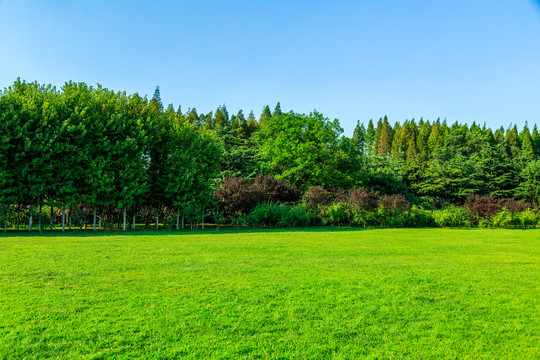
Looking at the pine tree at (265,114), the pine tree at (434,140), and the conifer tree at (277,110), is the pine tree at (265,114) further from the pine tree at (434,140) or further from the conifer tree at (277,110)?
the pine tree at (434,140)

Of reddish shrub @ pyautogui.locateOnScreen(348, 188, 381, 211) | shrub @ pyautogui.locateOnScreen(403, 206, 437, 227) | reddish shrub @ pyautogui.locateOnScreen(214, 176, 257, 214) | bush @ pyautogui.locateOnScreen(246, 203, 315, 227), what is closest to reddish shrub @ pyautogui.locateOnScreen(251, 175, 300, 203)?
reddish shrub @ pyautogui.locateOnScreen(214, 176, 257, 214)

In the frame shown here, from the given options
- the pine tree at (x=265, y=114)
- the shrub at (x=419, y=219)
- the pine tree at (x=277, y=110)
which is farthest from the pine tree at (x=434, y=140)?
the shrub at (x=419, y=219)

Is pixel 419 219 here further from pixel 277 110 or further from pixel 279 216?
pixel 277 110

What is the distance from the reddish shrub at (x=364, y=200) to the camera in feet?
78.6

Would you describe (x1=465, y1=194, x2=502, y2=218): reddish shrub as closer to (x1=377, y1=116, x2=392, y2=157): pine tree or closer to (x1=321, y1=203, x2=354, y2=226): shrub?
(x1=321, y1=203, x2=354, y2=226): shrub

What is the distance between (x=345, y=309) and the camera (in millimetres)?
4797

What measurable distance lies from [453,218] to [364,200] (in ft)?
20.3

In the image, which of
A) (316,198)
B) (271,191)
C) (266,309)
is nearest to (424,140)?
(316,198)

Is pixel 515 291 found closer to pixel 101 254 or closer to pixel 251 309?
pixel 251 309

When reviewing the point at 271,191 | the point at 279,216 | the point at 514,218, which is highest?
the point at 271,191

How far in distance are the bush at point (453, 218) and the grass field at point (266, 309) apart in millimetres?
15961

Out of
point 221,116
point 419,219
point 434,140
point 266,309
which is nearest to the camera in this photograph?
point 266,309

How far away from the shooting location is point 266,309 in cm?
474

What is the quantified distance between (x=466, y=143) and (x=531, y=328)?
6462 centimetres
